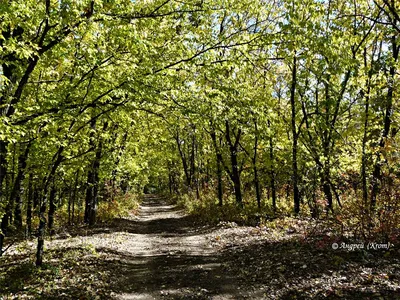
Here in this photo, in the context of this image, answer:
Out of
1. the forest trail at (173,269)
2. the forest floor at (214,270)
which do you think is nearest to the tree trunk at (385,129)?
the forest floor at (214,270)

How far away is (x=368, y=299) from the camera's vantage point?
5785 mm

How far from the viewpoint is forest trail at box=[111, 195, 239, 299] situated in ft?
24.2

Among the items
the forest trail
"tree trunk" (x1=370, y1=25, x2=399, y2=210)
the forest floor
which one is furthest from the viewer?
"tree trunk" (x1=370, y1=25, x2=399, y2=210)

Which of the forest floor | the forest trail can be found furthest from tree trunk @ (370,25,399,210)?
the forest trail

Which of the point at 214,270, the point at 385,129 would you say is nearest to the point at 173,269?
the point at 214,270

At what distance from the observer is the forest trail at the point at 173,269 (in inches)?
291

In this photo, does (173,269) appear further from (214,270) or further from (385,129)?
(385,129)

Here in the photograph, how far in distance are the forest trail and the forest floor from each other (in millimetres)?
25

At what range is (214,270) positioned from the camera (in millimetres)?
8820

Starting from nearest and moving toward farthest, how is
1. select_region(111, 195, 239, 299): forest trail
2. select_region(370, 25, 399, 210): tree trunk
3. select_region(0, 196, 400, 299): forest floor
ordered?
select_region(0, 196, 400, 299): forest floor → select_region(111, 195, 239, 299): forest trail → select_region(370, 25, 399, 210): tree trunk

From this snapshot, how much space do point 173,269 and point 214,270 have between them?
1185mm

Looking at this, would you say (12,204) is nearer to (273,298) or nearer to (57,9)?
(57,9)

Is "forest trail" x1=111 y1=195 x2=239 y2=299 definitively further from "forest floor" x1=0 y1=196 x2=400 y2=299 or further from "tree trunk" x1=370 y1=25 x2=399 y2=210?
"tree trunk" x1=370 y1=25 x2=399 y2=210

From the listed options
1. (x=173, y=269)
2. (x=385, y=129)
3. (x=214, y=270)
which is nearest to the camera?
(x=214, y=270)
